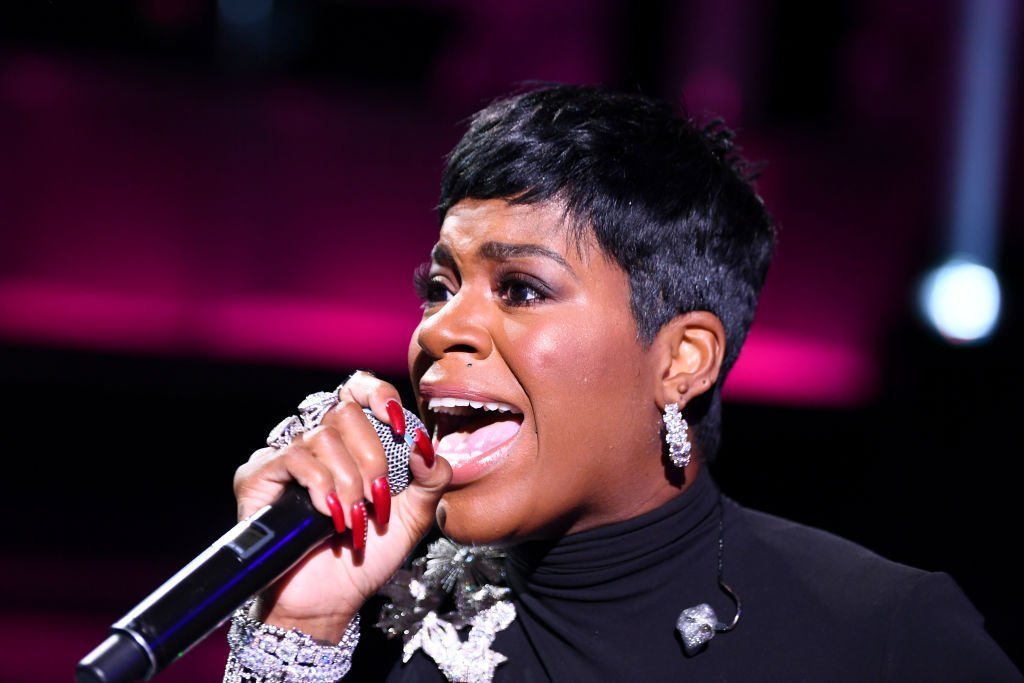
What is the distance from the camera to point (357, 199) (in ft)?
13.0

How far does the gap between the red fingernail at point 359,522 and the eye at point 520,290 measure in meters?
0.42

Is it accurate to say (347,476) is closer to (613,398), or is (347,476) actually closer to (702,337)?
(613,398)

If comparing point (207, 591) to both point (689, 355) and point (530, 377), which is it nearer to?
point (530, 377)

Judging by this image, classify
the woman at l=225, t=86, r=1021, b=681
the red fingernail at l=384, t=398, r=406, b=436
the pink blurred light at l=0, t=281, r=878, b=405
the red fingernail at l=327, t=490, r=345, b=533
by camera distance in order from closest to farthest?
1. the red fingernail at l=327, t=490, r=345, b=533
2. the red fingernail at l=384, t=398, r=406, b=436
3. the woman at l=225, t=86, r=1021, b=681
4. the pink blurred light at l=0, t=281, r=878, b=405

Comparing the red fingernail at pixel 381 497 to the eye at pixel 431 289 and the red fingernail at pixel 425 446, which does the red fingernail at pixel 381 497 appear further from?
the eye at pixel 431 289

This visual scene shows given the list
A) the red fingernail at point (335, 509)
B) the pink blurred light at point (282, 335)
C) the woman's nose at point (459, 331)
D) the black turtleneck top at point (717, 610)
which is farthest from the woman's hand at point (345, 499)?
the pink blurred light at point (282, 335)

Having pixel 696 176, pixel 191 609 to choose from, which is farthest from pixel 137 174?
pixel 191 609

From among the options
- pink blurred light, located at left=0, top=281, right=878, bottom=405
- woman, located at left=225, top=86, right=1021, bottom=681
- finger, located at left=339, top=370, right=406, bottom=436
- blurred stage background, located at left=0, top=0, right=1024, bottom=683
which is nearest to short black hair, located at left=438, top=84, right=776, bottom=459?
woman, located at left=225, top=86, right=1021, bottom=681

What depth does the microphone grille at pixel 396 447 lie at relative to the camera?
150 cm

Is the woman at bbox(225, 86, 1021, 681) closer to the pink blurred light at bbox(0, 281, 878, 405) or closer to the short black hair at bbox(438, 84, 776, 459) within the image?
the short black hair at bbox(438, 84, 776, 459)

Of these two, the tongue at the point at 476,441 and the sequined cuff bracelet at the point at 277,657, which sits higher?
the tongue at the point at 476,441

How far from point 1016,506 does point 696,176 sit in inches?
71.3

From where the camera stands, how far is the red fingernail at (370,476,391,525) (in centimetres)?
143

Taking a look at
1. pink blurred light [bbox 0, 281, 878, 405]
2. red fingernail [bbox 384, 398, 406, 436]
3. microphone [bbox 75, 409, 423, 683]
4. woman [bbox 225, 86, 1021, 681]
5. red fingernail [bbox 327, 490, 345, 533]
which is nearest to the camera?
microphone [bbox 75, 409, 423, 683]
